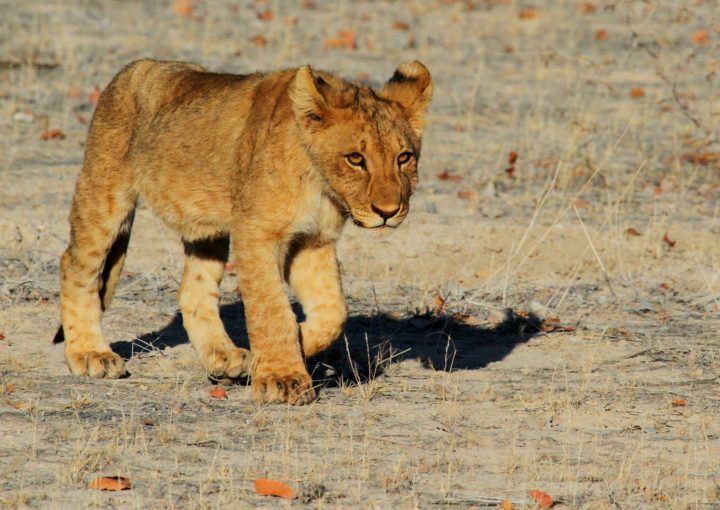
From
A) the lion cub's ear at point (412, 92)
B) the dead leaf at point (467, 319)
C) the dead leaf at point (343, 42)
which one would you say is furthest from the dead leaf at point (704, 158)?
the lion cub's ear at point (412, 92)

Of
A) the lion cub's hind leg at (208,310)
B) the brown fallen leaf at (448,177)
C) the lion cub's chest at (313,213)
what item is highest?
the lion cub's chest at (313,213)

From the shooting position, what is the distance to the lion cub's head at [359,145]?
5.31 m

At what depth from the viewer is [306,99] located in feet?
18.0

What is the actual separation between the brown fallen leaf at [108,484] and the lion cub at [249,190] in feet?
3.86

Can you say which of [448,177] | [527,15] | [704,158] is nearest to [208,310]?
[448,177]

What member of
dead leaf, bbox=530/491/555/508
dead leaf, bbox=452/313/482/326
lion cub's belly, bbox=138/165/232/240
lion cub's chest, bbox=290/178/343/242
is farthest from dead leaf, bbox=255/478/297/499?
dead leaf, bbox=452/313/482/326

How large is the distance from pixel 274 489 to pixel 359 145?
1602mm

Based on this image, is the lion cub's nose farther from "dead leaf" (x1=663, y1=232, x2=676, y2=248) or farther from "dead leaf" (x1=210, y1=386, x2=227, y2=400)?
"dead leaf" (x1=663, y1=232, x2=676, y2=248)

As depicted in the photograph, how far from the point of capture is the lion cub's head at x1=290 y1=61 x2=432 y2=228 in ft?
17.4

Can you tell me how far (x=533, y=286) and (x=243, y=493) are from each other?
14.0ft

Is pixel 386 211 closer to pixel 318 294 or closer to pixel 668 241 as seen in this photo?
pixel 318 294

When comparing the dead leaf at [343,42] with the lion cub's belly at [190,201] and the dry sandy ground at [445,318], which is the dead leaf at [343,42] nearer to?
the dry sandy ground at [445,318]

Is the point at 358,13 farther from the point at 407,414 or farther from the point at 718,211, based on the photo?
the point at 407,414

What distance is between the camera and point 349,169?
5.43m
